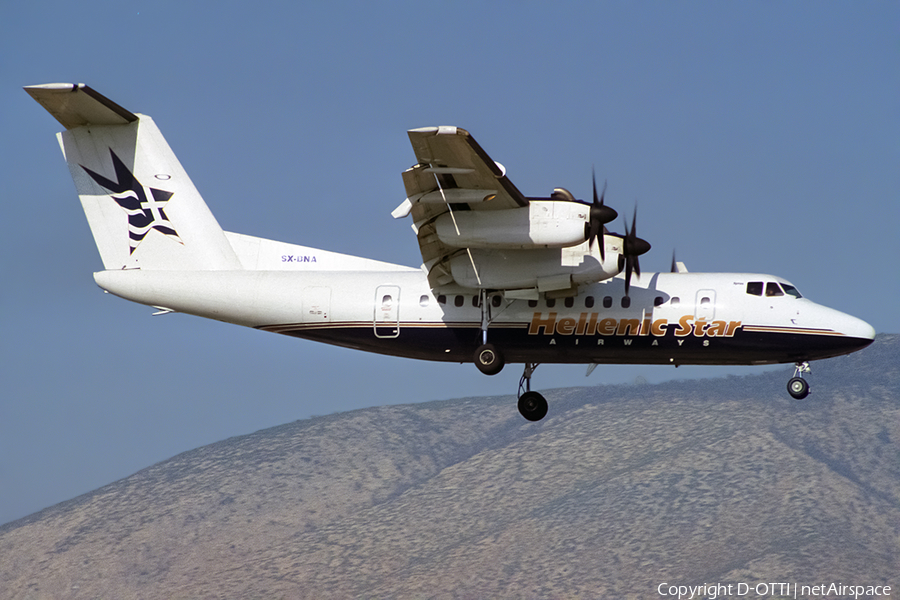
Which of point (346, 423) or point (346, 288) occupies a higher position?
point (346, 288)

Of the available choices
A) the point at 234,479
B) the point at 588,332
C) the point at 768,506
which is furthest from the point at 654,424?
the point at 588,332

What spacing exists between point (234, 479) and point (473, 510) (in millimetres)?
34416

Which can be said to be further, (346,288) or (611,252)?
(346,288)

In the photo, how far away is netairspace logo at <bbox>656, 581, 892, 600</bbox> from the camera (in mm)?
111438

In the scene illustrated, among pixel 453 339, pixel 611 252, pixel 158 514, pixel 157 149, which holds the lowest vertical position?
pixel 158 514

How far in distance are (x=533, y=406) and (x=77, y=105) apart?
13.0 metres

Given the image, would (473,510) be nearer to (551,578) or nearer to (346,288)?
(551,578)

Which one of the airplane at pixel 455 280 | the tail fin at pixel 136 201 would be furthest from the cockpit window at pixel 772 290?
the tail fin at pixel 136 201

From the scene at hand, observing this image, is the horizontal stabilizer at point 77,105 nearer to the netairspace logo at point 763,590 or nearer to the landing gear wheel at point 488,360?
the landing gear wheel at point 488,360

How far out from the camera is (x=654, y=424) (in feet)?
536

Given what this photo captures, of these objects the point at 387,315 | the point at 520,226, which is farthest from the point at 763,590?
the point at 520,226

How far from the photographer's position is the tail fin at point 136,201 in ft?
86.8

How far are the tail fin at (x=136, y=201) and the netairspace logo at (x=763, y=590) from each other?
314ft

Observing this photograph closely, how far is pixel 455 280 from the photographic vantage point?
24219mm
